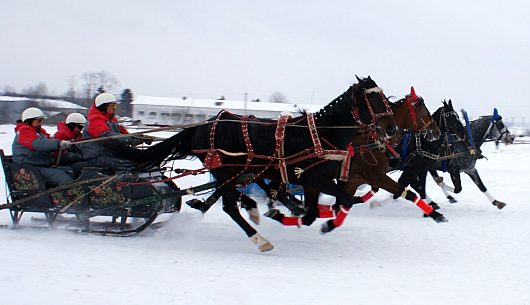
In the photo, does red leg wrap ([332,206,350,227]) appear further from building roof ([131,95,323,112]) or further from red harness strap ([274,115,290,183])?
building roof ([131,95,323,112])

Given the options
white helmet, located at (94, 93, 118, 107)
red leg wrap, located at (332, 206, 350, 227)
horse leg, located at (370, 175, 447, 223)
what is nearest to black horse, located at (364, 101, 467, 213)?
horse leg, located at (370, 175, 447, 223)

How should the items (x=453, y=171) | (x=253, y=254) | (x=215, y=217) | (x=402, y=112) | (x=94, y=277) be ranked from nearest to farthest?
1. (x=94, y=277)
2. (x=253, y=254)
3. (x=402, y=112)
4. (x=215, y=217)
5. (x=453, y=171)

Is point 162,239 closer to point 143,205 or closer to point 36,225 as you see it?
point 143,205

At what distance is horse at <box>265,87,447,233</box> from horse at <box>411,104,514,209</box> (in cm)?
212

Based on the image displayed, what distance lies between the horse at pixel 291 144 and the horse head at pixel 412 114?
2.81 ft

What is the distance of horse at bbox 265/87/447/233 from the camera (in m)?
7.18

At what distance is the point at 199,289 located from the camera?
16.3 ft

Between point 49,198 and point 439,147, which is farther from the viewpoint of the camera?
point 439,147

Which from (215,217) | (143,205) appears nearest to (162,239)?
(143,205)

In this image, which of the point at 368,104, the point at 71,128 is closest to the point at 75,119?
the point at 71,128

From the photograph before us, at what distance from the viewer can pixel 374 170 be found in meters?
7.74

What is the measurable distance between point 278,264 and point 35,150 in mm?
3850

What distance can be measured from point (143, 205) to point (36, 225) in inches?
72.9

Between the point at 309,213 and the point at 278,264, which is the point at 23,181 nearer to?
the point at 278,264
